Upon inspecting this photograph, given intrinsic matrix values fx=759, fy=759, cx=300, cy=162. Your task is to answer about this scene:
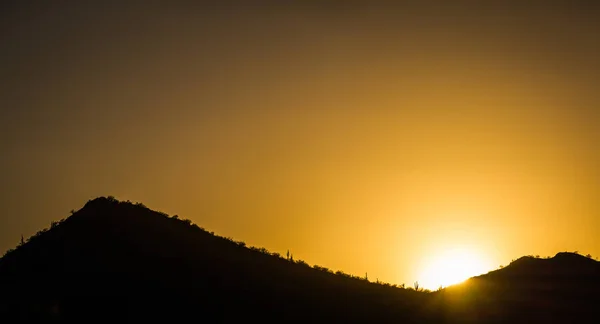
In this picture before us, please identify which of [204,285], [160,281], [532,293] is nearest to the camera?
[160,281]

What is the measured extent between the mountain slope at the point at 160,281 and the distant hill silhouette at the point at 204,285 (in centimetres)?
8

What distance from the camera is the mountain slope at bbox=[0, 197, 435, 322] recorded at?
53.6m

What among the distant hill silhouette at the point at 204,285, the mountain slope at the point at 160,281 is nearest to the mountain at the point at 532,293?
the distant hill silhouette at the point at 204,285

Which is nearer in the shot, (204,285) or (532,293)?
(204,285)

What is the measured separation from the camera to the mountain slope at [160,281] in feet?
176

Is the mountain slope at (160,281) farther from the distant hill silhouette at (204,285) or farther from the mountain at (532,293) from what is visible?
the mountain at (532,293)

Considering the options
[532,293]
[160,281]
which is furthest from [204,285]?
[532,293]

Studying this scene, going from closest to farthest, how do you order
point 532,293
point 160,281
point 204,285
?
point 160,281 < point 204,285 < point 532,293

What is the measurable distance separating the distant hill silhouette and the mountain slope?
0.25 feet

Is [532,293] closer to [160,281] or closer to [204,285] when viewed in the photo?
[204,285]

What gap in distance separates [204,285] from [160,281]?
3303 mm

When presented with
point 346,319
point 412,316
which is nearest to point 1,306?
point 346,319

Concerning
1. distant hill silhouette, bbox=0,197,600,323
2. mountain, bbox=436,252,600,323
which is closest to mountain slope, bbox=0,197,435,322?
distant hill silhouette, bbox=0,197,600,323

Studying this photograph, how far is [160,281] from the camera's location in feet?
187
